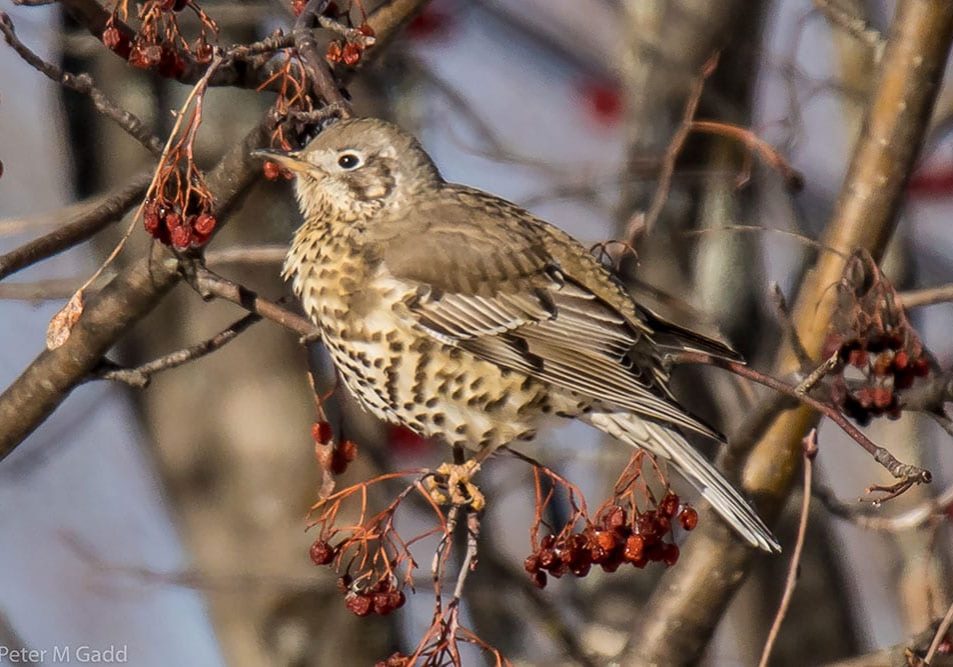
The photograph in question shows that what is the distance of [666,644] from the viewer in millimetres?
3664

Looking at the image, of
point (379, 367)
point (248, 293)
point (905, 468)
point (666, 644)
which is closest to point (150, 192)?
point (248, 293)

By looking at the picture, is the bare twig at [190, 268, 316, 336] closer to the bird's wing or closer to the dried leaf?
the dried leaf

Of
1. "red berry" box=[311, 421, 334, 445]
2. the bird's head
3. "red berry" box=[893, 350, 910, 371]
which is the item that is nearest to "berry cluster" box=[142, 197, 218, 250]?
"red berry" box=[311, 421, 334, 445]

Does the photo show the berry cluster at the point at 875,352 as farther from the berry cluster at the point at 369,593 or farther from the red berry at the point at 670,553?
the berry cluster at the point at 369,593

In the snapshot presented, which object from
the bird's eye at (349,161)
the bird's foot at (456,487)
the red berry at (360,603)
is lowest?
the red berry at (360,603)

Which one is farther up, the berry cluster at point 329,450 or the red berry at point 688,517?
the berry cluster at point 329,450

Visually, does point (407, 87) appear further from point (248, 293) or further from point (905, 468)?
point (905, 468)

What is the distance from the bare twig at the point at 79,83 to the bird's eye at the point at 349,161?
25.7 inches

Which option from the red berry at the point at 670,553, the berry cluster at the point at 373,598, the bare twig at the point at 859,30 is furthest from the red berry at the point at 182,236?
the bare twig at the point at 859,30

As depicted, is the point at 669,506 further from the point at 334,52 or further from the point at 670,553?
the point at 334,52

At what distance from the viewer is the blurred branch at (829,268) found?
3555 mm

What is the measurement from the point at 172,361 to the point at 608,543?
38.7 inches

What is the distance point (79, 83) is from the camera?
2.79m

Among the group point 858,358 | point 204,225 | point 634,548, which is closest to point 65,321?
point 204,225
